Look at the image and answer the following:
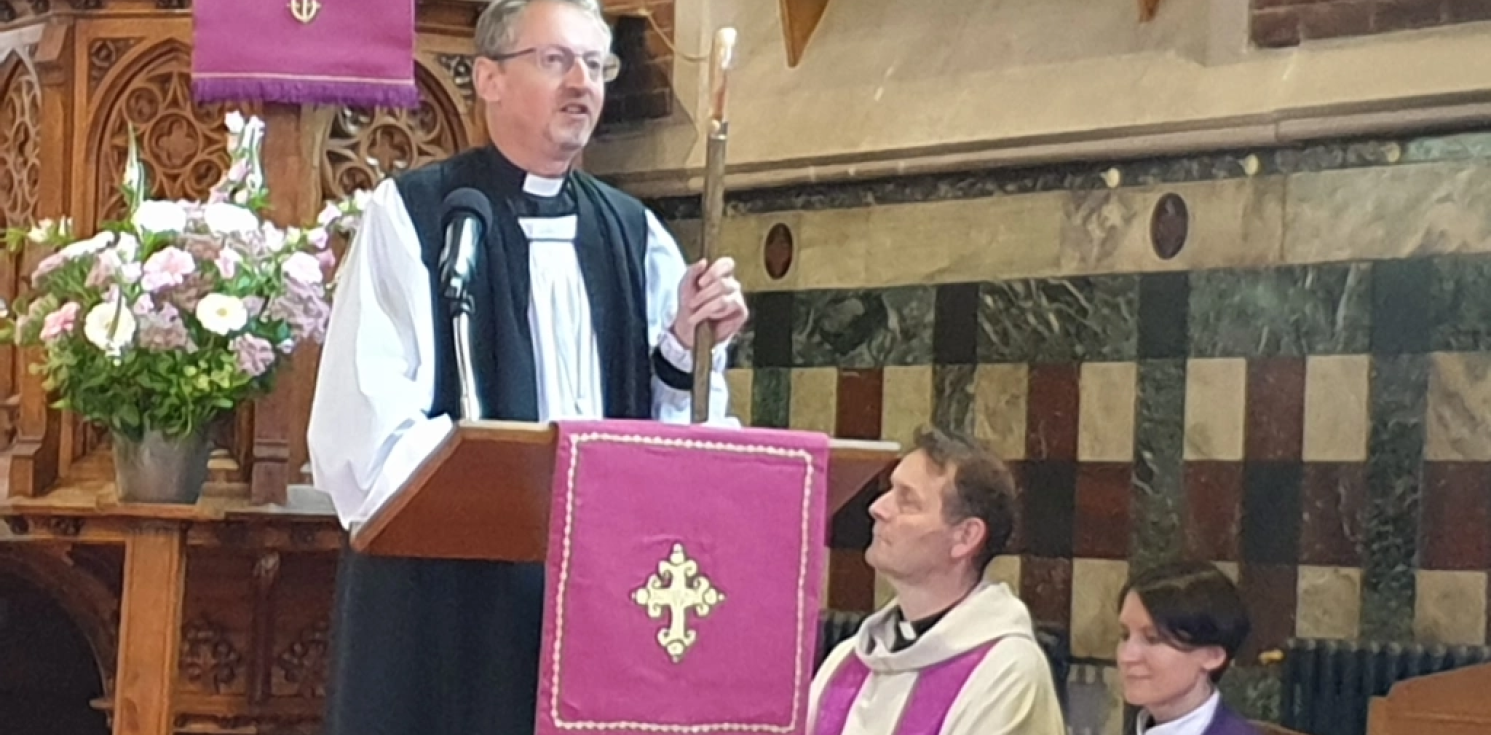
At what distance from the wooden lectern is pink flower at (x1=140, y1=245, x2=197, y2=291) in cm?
196

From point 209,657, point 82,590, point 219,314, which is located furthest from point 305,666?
point 219,314

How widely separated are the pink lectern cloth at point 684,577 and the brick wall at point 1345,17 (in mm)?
2526

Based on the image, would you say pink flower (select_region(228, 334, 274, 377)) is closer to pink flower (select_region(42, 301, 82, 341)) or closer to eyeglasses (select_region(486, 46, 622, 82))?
pink flower (select_region(42, 301, 82, 341))

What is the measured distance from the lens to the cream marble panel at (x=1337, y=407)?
4.99 meters

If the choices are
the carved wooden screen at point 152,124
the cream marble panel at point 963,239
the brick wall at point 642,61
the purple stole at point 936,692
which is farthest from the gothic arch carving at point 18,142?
the purple stole at point 936,692

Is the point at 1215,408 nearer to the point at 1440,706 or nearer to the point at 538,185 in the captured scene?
the point at 1440,706

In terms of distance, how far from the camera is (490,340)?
343 cm

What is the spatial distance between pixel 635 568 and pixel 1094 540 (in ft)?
9.13

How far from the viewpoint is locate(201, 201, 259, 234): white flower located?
509 cm

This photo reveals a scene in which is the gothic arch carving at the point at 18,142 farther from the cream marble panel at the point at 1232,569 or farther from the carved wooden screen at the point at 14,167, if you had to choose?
the cream marble panel at the point at 1232,569

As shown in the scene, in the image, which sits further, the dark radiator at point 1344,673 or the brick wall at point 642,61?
the brick wall at point 642,61

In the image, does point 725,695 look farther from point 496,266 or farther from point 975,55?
point 975,55

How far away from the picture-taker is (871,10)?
6.54 m

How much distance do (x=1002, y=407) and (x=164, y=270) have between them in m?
2.20
